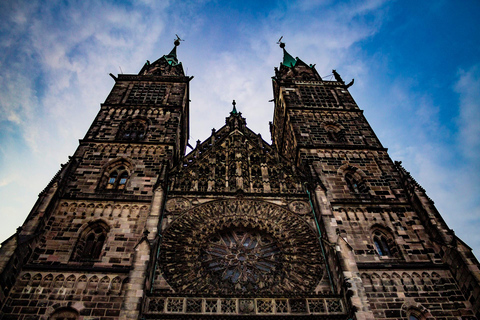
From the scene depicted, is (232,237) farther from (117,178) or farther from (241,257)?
(117,178)

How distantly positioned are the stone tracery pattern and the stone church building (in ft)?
0.15

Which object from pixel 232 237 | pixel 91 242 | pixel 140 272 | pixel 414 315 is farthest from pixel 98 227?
pixel 414 315

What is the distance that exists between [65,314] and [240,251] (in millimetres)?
5665

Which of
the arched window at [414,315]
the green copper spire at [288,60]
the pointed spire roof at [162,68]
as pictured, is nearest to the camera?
the arched window at [414,315]

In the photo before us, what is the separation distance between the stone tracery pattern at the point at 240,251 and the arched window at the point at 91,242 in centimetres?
228

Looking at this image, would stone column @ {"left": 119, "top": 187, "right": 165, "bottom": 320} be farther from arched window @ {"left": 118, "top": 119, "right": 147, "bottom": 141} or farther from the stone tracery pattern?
arched window @ {"left": 118, "top": 119, "right": 147, "bottom": 141}

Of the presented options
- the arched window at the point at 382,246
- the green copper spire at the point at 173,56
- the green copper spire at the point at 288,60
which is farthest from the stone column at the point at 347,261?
the green copper spire at the point at 173,56

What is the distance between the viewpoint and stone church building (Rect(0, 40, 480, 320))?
982cm

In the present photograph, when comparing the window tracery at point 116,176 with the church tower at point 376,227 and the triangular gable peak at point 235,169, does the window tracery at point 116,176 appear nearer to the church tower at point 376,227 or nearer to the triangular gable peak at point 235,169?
the triangular gable peak at point 235,169

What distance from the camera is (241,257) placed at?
39.7 feet

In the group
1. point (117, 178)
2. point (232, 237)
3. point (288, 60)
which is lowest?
point (232, 237)

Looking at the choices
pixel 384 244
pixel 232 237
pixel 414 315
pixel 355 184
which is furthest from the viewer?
pixel 355 184

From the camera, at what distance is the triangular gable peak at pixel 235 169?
14125 mm

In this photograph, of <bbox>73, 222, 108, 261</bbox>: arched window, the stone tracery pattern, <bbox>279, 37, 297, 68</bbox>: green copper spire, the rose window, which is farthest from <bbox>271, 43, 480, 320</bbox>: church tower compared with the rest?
<bbox>279, 37, 297, 68</bbox>: green copper spire
